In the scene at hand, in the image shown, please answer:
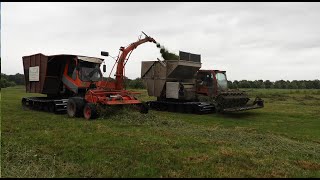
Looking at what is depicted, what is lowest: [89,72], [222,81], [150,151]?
[150,151]

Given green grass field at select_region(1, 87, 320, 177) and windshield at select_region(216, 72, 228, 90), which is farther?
windshield at select_region(216, 72, 228, 90)

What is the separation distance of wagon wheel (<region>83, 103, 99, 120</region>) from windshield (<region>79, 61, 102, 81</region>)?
3376mm

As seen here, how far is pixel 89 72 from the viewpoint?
18297 millimetres

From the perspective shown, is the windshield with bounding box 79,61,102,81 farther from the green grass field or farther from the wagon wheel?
the green grass field

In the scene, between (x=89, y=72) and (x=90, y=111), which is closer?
(x=90, y=111)

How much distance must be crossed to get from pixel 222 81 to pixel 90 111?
841cm

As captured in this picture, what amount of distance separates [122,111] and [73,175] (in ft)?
30.3

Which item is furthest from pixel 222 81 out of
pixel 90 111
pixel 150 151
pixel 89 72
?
pixel 150 151

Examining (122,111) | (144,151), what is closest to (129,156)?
(144,151)

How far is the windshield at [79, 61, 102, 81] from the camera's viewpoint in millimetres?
18055

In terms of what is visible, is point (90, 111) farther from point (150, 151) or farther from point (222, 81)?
point (222, 81)

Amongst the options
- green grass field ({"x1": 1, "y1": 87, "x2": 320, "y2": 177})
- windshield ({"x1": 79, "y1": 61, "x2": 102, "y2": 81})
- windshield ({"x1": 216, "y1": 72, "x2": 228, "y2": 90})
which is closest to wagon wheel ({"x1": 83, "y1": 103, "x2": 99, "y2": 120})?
green grass field ({"x1": 1, "y1": 87, "x2": 320, "y2": 177})

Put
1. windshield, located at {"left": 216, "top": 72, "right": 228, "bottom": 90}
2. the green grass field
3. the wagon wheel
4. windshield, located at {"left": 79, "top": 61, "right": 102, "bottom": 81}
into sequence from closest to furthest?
the green grass field, the wagon wheel, windshield, located at {"left": 79, "top": 61, "right": 102, "bottom": 81}, windshield, located at {"left": 216, "top": 72, "right": 228, "bottom": 90}

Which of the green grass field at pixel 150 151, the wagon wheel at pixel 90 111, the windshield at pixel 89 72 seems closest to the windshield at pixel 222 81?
the windshield at pixel 89 72
